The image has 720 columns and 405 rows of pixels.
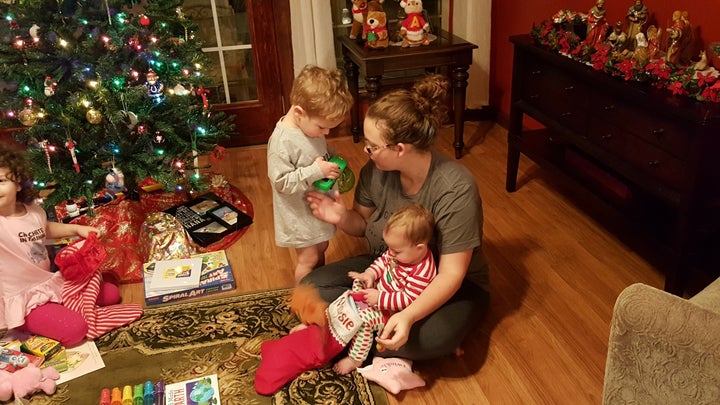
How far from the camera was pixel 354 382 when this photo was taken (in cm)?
187

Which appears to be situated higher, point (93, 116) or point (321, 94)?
point (321, 94)

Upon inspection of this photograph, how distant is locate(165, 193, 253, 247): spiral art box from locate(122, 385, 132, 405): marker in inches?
34.7

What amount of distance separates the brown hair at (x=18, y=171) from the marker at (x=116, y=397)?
78 centimetres

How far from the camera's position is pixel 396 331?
170cm

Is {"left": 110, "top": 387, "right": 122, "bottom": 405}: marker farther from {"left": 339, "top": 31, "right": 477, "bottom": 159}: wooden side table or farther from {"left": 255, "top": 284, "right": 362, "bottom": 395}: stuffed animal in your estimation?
{"left": 339, "top": 31, "right": 477, "bottom": 159}: wooden side table

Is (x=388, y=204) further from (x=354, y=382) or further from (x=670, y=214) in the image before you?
(x=670, y=214)

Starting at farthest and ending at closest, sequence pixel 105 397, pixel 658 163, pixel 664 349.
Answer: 1. pixel 658 163
2. pixel 105 397
3. pixel 664 349

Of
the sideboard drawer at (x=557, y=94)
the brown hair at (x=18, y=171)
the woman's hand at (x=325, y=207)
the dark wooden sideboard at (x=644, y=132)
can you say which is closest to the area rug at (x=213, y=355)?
the woman's hand at (x=325, y=207)

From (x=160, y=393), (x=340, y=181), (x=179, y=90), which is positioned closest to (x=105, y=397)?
(x=160, y=393)

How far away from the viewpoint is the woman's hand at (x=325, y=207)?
2.00 meters

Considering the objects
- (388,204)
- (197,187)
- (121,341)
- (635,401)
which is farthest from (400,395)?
(197,187)

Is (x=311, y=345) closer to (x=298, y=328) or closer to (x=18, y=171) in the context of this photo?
(x=298, y=328)

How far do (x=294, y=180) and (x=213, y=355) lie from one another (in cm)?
64

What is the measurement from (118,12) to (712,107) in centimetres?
220
